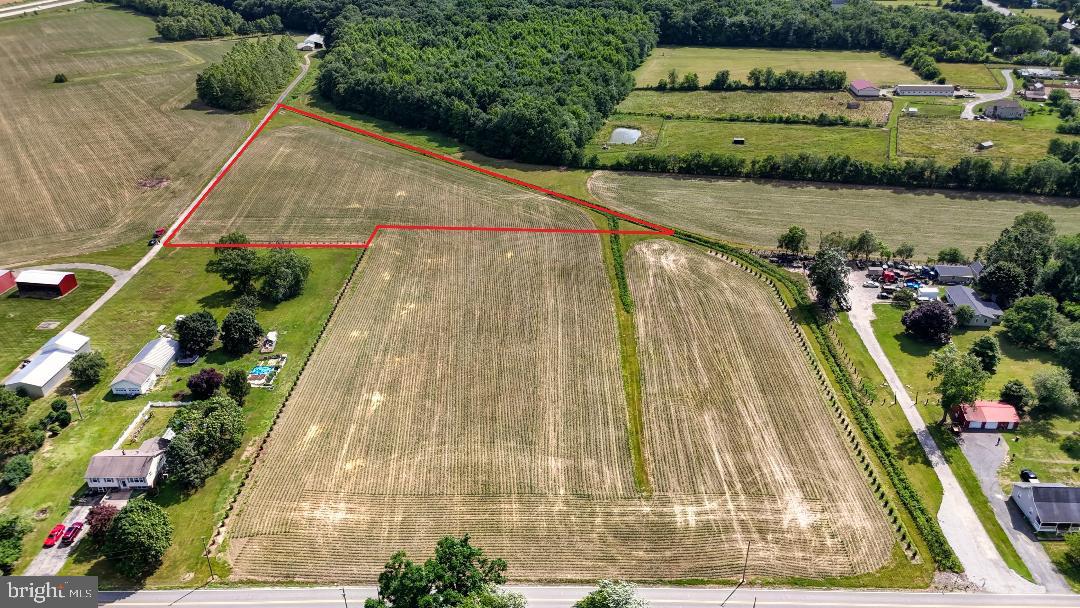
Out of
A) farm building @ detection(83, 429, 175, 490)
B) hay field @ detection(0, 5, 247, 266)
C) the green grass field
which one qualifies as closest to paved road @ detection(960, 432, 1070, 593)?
the green grass field

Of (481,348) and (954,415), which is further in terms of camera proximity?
(481,348)

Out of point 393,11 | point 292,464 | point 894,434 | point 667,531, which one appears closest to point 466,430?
point 292,464

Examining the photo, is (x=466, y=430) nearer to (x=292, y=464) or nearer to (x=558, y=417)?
(x=558, y=417)

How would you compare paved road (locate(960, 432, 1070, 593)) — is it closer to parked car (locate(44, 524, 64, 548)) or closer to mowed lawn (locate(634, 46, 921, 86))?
parked car (locate(44, 524, 64, 548))

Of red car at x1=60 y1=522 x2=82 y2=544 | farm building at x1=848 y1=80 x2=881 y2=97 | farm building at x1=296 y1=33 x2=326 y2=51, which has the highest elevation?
farm building at x1=848 y1=80 x2=881 y2=97

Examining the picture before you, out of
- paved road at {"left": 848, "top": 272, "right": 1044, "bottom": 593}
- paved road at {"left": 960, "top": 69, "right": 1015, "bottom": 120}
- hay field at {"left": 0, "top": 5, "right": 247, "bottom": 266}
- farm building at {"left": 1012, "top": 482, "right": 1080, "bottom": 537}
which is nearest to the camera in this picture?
paved road at {"left": 848, "top": 272, "right": 1044, "bottom": 593}

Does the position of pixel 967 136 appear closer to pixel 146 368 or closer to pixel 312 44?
pixel 146 368

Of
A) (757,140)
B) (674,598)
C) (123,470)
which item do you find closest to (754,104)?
(757,140)
